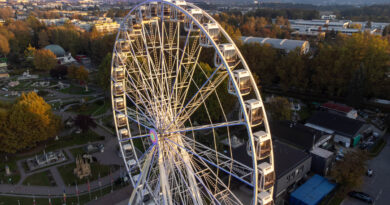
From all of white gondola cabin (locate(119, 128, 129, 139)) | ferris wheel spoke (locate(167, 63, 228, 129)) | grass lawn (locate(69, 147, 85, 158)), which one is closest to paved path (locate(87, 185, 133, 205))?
white gondola cabin (locate(119, 128, 129, 139))

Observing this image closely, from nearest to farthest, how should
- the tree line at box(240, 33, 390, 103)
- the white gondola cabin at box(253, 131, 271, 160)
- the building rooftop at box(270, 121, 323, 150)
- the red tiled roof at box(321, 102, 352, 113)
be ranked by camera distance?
the white gondola cabin at box(253, 131, 271, 160) < the building rooftop at box(270, 121, 323, 150) < the red tiled roof at box(321, 102, 352, 113) < the tree line at box(240, 33, 390, 103)

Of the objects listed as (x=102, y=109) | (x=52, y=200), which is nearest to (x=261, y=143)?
(x=52, y=200)

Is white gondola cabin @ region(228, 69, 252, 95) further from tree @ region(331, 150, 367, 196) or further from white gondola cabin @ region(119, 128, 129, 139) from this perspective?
tree @ region(331, 150, 367, 196)

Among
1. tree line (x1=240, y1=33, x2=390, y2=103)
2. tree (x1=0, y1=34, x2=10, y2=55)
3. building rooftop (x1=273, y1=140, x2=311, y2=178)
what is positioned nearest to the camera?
building rooftop (x1=273, y1=140, x2=311, y2=178)

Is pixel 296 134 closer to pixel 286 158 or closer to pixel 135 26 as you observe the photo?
pixel 286 158

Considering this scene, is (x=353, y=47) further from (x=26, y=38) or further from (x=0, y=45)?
(x=26, y=38)

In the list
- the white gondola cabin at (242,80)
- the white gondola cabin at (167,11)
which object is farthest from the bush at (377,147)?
the white gondola cabin at (167,11)
